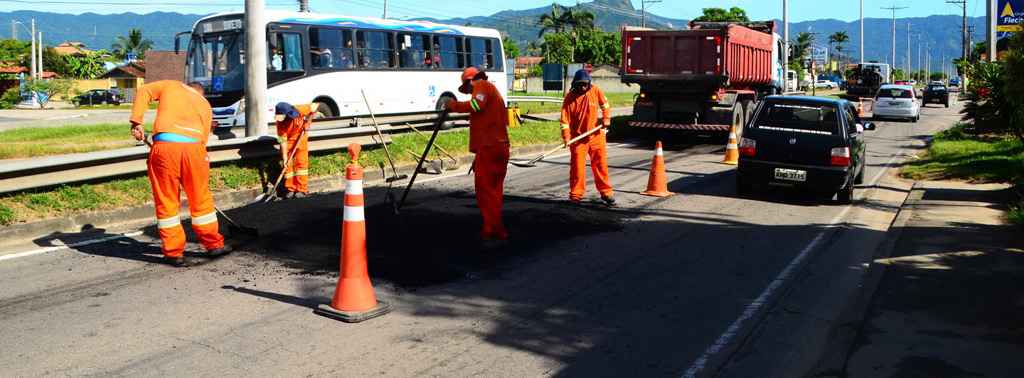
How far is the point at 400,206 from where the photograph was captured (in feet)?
34.3

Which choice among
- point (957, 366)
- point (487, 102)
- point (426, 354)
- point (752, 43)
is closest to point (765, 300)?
point (957, 366)

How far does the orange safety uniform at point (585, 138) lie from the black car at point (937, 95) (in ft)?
148

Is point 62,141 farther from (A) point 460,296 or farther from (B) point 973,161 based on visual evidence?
(B) point 973,161

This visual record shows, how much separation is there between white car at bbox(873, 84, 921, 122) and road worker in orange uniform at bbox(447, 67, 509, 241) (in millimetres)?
29553

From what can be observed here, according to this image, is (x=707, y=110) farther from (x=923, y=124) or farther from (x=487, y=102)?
(x=923, y=124)

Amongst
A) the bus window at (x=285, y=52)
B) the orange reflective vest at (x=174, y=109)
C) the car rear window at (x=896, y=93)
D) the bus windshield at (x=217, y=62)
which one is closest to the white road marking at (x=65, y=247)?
the orange reflective vest at (x=174, y=109)

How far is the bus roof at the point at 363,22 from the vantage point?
20.4 meters

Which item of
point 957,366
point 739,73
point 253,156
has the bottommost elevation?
point 957,366

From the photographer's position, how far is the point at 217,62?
797 inches

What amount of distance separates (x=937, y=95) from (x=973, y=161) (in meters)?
37.5

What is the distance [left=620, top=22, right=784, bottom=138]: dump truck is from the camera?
2072 centimetres

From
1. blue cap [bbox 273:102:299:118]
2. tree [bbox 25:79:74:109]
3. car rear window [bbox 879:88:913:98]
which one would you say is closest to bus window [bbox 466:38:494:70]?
blue cap [bbox 273:102:299:118]

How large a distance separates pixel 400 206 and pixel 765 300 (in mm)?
4946

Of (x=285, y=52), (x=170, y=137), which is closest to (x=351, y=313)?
(x=170, y=137)
